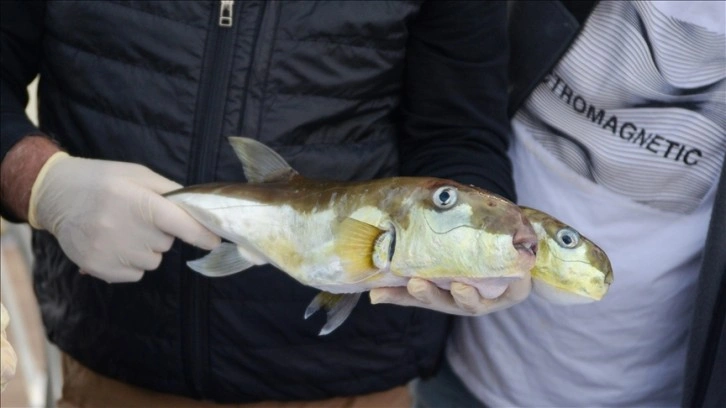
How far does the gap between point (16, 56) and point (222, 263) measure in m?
0.56

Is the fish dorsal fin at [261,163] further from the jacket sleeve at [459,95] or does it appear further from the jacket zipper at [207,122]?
the jacket sleeve at [459,95]

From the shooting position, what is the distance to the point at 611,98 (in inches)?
66.4

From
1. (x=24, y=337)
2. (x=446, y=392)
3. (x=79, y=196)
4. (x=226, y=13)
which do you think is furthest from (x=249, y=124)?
(x=24, y=337)

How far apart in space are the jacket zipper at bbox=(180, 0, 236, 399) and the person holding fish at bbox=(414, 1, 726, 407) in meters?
0.55

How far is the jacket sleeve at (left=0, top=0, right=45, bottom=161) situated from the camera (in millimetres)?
1603

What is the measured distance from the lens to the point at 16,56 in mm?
1663

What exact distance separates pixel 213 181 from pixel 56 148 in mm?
264

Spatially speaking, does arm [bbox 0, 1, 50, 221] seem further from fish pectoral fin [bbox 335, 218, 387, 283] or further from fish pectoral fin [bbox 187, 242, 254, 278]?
fish pectoral fin [bbox 335, 218, 387, 283]

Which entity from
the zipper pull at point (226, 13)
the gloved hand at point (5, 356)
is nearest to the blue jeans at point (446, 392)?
the zipper pull at point (226, 13)

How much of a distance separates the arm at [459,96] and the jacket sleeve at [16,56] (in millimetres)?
624

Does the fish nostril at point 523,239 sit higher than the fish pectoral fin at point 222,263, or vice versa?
the fish nostril at point 523,239

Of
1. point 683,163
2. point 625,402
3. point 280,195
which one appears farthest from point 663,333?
point 280,195

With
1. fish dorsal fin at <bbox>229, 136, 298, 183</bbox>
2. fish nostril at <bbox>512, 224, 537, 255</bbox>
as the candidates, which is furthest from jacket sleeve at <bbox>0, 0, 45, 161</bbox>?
fish nostril at <bbox>512, 224, 537, 255</bbox>

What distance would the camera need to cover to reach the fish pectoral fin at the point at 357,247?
50.8 inches
